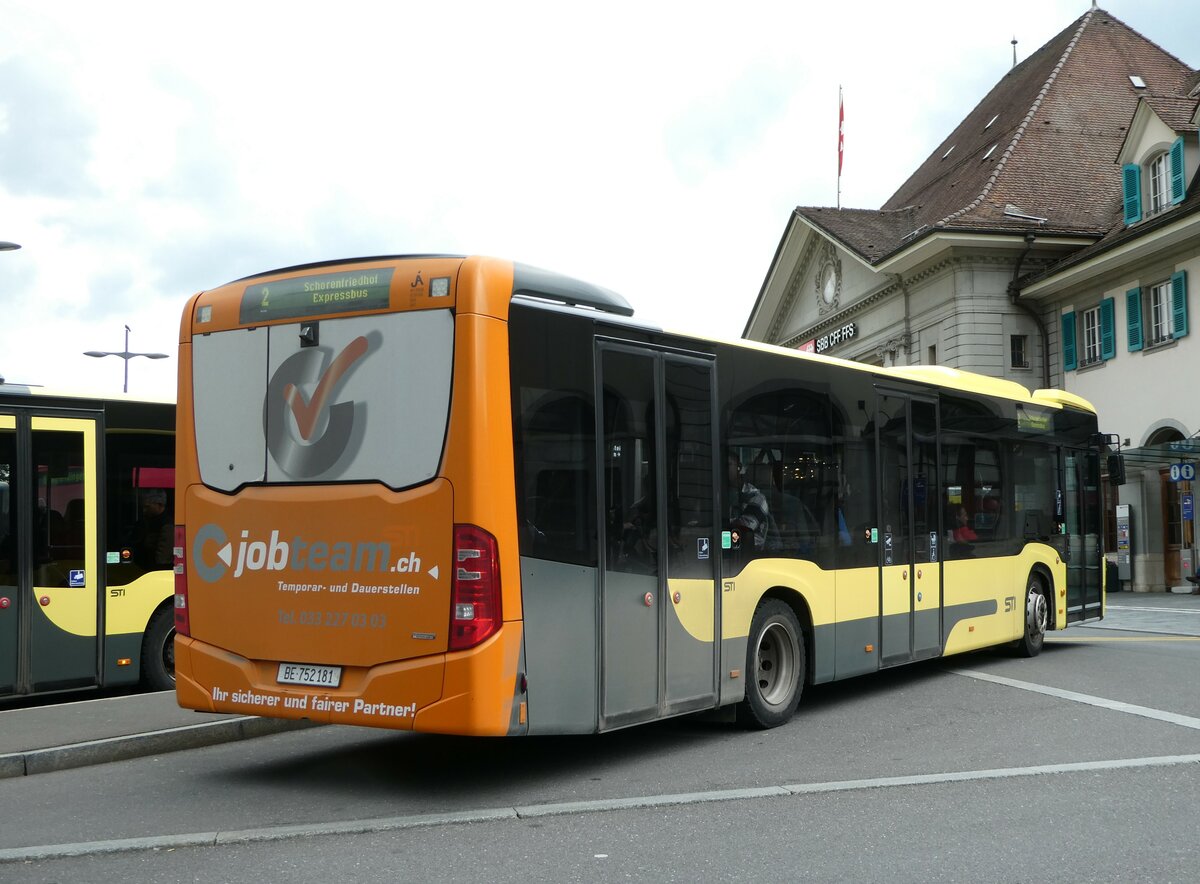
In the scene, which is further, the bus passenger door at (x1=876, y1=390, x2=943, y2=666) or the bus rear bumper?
the bus passenger door at (x1=876, y1=390, x2=943, y2=666)

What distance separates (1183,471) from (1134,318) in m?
4.27

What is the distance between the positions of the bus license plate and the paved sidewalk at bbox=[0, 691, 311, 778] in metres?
1.80

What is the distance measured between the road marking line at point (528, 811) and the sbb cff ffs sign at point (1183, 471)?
23.1m

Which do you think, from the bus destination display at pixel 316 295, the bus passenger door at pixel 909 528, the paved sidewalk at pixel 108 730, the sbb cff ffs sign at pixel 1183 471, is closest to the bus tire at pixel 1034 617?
the bus passenger door at pixel 909 528

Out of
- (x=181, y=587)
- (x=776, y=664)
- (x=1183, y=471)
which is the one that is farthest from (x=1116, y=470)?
(x=1183, y=471)

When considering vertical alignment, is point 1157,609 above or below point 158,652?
below

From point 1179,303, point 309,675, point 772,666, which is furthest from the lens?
point 1179,303

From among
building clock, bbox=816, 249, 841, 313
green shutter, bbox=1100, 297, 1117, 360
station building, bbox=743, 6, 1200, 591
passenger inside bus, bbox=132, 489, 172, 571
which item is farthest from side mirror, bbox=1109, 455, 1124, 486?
building clock, bbox=816, 249, 841, 313

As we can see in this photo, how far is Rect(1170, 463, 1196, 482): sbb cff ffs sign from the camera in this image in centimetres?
2944

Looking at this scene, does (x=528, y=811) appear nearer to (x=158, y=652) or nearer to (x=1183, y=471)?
(x=158, y=652)

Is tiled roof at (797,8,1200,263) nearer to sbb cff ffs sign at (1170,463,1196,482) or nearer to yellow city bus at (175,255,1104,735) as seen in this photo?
sbb cff ffs sign at (1170,463,1196,482)

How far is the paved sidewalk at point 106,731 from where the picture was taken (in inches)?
325

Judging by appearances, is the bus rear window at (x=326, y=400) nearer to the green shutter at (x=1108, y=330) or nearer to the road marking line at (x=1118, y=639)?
the road marking line at (x=1118, y=639)

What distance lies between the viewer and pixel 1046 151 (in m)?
39.7
